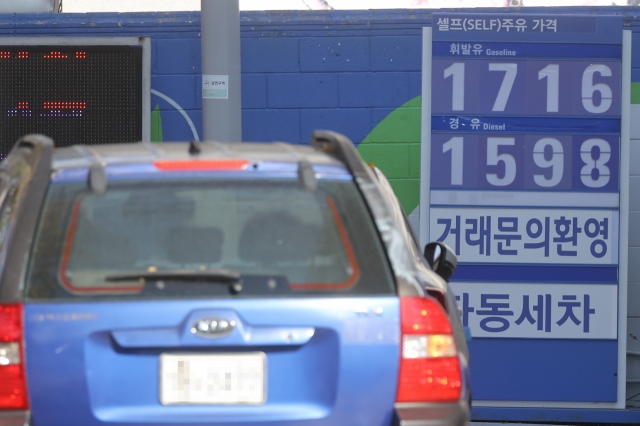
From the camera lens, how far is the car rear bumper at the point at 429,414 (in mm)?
2805

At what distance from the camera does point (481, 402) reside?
258 inches

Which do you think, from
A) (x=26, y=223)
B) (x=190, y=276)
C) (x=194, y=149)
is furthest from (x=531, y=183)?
(x=26, y=223)

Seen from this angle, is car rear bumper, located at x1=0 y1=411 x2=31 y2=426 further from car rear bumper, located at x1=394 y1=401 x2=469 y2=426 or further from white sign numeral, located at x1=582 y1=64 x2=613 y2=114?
white sign numeral, located at x1=582 y1=64 x2=613 y2=114

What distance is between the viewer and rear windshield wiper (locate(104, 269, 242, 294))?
2834mm

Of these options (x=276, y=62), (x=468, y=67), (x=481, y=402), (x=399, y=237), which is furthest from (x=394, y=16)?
(x=399, y=237)

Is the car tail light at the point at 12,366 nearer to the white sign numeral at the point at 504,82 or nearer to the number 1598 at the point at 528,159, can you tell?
the number 1598 at the point at 528,159

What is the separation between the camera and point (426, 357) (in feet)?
9.43

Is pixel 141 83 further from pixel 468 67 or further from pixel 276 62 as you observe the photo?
pixel 468 67

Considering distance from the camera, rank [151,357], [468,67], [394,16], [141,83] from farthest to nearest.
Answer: [394,16], [141,83], [468,67], [151,357]

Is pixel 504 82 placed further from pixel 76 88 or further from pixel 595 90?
pixel 76 88

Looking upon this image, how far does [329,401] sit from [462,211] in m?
3.73

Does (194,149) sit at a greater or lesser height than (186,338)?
greater

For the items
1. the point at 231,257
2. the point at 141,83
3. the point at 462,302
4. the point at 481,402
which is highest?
the point at 141,83

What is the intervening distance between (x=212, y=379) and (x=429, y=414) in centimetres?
63
